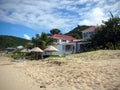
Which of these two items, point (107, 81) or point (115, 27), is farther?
point (115, 27)

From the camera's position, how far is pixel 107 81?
944cm

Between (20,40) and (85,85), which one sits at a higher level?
(20,40)

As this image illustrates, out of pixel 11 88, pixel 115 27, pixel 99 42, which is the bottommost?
pixel 11 88

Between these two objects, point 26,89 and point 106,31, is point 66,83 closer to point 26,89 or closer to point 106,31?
point 26,89

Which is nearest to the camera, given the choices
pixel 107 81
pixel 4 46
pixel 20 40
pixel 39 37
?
pixel 107 81

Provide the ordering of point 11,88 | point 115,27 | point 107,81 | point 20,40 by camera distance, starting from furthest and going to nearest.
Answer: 1. point 20,40
2. point 115,27
3. point 11,88
4. point 107,81

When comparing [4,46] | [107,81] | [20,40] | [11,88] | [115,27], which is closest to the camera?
[107,81]

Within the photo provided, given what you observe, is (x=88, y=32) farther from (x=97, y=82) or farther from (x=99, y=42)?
(x=97, y=82)

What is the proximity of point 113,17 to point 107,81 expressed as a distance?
22818mm

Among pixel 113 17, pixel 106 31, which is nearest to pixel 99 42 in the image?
pixel 106 31

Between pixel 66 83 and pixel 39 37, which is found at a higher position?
pixel 39 37

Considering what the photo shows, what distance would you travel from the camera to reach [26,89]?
32.3 ft

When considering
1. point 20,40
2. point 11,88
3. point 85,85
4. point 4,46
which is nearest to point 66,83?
point 85,85

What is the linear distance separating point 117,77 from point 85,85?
1.69 metres
